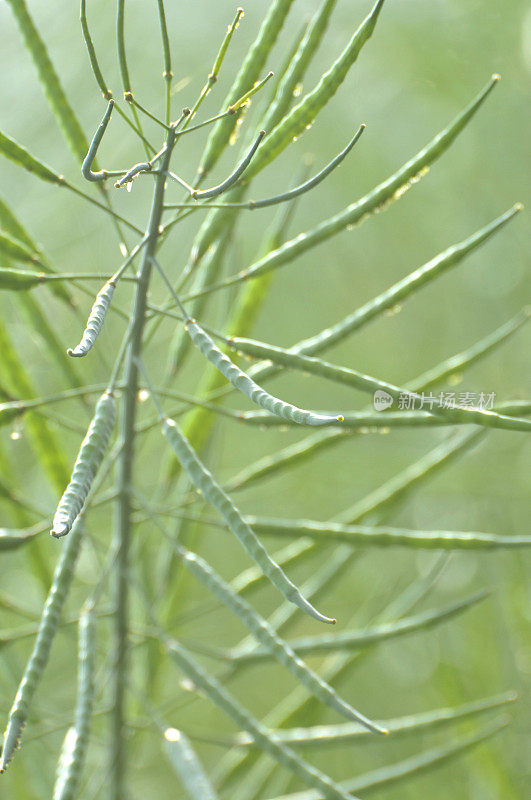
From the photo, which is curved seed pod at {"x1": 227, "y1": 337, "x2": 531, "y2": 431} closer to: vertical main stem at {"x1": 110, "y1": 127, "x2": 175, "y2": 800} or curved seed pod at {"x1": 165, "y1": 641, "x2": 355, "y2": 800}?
vertical main stem at {"x1": 110, "y1": 127, "x2": 175, "y2": 800}

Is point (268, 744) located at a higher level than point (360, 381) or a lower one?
lower

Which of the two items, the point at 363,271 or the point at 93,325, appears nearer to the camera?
the point at 93,325

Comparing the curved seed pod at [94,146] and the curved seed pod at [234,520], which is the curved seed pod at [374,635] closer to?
the curved seed pod at [234,520]

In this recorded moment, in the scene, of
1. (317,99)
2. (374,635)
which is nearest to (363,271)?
(374,635)

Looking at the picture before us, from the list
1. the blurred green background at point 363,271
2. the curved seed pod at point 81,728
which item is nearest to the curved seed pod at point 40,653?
the curved seed pod at point 81,728

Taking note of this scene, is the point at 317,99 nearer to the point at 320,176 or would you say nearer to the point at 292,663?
the point at 320,176

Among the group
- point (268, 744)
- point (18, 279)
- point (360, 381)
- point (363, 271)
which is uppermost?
point (363, 271)

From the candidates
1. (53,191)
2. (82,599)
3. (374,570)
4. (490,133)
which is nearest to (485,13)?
(490,133)
